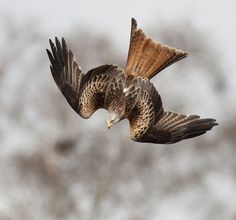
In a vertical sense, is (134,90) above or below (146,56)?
below

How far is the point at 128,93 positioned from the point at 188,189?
17.2 metres

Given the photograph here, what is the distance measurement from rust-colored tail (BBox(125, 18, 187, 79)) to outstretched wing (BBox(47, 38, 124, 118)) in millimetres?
175

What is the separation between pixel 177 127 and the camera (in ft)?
44.6

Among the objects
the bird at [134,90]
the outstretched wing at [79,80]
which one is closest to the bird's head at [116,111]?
the bird at [134,90]

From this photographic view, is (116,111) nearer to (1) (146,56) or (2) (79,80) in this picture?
(1) (146,56)

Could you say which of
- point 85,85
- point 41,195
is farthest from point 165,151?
point 85,85

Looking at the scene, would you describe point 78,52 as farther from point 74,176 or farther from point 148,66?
point 148,66

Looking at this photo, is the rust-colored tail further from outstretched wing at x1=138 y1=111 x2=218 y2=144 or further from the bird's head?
outstretched wing at x1=138 y1=111 x2=218 y2=144

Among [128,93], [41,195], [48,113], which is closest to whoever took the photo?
[128,93]

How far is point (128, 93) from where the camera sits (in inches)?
505

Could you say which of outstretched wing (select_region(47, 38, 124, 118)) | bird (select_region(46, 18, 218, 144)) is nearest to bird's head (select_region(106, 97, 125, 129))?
bird (select_region(46, 18, 218, 144))

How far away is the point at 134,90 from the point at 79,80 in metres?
0.89

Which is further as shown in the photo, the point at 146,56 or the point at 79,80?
the point at 79,80

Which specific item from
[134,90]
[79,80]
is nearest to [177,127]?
[134,90]
